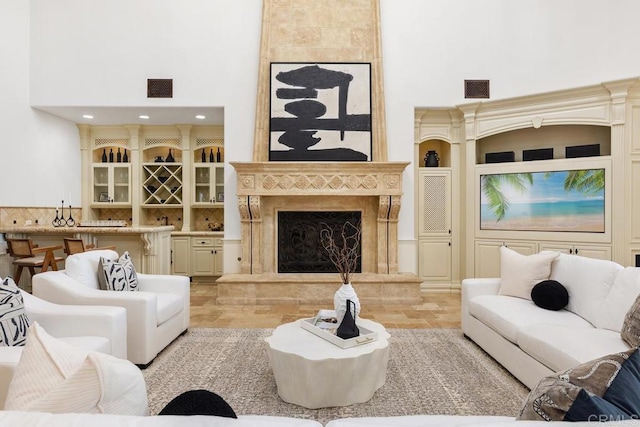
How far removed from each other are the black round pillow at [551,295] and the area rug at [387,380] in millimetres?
A: 622

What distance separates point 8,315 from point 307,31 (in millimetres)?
4968

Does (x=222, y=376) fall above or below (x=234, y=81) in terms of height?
below

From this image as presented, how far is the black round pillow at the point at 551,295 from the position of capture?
286 cm

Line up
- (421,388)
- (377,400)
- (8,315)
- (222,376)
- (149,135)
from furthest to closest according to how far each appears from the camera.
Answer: (149,135)
(222,376)
(421,388)
(377,400)
(8,315)

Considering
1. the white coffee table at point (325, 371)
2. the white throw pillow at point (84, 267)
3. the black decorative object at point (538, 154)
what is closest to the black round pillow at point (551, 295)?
the white coffee table at point (325, 371)

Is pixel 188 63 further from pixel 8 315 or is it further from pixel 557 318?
pixel 557 318

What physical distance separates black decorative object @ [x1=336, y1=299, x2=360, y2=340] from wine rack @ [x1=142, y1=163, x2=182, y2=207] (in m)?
5.19

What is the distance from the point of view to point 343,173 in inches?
200

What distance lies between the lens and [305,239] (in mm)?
5410

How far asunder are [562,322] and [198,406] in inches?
106

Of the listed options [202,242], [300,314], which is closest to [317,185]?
[300,314]

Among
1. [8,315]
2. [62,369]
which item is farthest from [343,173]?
[62,369]

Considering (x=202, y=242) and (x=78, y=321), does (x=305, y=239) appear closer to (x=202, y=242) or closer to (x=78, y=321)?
(x=202, y=242)

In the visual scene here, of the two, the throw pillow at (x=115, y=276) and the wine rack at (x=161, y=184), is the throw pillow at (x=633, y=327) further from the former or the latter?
the wine rack at (x=161, y=184)
